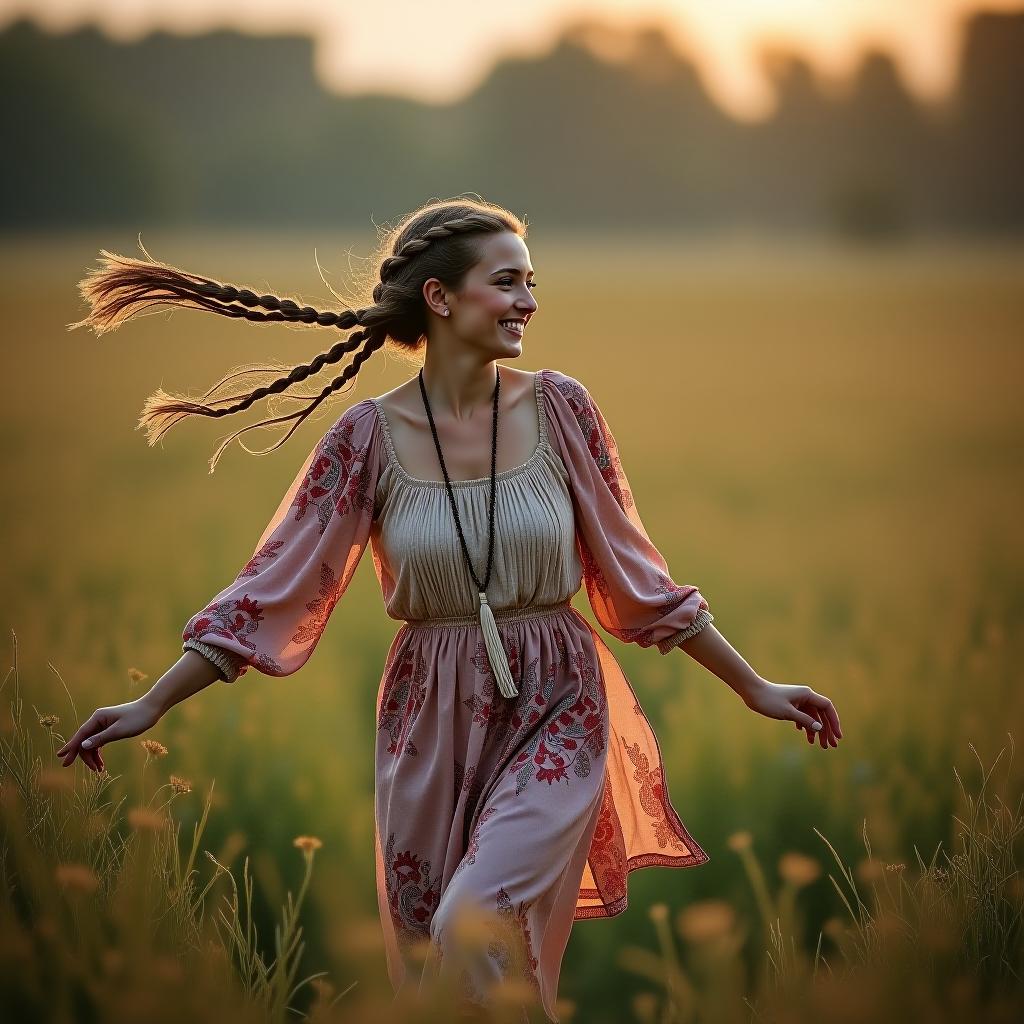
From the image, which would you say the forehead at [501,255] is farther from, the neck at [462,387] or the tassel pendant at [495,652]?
the tassel pendant at [495,652]

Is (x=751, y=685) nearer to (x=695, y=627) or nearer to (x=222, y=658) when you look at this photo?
(x=695, y=627)

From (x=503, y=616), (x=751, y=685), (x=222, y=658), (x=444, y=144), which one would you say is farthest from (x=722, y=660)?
(x=444, y=144)

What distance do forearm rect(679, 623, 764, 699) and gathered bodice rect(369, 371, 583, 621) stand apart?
277 mm

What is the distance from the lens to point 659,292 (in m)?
25.9

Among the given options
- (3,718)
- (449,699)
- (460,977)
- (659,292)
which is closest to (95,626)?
(3,718)

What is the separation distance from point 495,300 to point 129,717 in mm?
1080

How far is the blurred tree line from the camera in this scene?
116ft

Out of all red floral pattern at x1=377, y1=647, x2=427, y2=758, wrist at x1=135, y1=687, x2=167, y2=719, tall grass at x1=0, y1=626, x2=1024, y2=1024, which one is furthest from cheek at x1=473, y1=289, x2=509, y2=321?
tall grass at x1=0, y1=626, x2=1024, y2=1024

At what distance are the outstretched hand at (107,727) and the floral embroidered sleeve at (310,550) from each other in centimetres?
23

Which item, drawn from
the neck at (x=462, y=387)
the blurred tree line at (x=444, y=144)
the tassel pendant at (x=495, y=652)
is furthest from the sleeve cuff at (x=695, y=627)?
the blurred tree line at (x=444, y=144)

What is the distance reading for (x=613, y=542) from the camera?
120 inches

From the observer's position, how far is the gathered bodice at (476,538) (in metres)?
2.88

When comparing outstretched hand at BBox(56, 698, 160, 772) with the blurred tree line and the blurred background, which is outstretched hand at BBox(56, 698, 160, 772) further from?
the blurred tree line

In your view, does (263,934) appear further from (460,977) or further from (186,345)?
(186,345)
